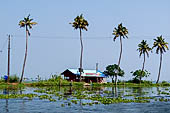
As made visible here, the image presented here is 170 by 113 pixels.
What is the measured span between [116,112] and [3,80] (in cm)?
5641

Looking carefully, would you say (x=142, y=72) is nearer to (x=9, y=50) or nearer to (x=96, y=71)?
(x=96, y=71)

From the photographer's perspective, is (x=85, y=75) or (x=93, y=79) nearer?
(x=85, y=75)

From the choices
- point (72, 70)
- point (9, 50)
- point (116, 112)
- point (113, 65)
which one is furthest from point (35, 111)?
point (113, 65)

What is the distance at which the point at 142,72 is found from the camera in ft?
329

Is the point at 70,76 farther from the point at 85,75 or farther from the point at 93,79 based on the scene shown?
the point at 93,79

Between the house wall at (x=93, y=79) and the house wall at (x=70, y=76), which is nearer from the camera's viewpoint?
the house wall at (x=70, y=76)

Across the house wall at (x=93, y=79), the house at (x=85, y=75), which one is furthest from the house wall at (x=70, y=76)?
the house wall at (x=93, y=79)

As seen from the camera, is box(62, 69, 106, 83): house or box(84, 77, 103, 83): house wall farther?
box(84, 77, 103, 83): house wall

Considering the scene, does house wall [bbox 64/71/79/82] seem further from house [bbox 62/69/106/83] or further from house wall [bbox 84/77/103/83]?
house wall [bbox 84/77/103/83]

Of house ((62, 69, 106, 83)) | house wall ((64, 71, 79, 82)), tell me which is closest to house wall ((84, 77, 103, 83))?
house ((62, 69, 106, 83))

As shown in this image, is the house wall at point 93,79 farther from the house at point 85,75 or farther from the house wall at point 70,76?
the house wall at point 70,76

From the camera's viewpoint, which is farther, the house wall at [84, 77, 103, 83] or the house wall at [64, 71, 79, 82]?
the house wall at [84, 77, 103, 83]

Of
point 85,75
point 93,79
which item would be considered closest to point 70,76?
point 85,75

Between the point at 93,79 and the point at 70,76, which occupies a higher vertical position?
the point at 70,76
